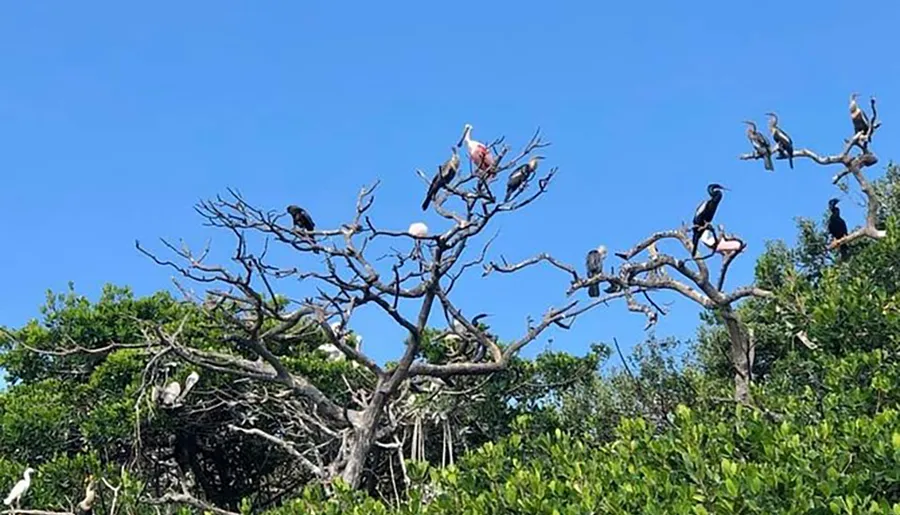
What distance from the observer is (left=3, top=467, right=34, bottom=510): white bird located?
8.11m

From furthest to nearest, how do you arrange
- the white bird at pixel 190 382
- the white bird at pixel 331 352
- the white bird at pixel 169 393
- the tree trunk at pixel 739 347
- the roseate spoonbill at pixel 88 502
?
the white bird at pixel 331 352 < the white bird at pixel 169 393 < the white bird at pixel 190 382 < the roseate spoonbill at pixel 88 502 < the tree trunk at pixel 739 347

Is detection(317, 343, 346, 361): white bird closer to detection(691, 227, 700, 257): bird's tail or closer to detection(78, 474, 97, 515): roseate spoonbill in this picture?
detection(78, 474, 97, 515): roseate spoonbill

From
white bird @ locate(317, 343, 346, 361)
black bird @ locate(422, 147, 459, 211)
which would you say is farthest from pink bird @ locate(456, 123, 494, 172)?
white bird @ locate(317, 343, 346, 361)

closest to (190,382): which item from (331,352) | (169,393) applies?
(169,393)

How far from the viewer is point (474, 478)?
5.25 metres

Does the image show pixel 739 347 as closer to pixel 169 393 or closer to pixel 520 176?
pixel 520 176

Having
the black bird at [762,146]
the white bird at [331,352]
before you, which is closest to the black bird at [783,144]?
the black bird at [762,146]

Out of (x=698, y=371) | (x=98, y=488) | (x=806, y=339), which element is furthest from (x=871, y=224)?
(x=98, y=488)

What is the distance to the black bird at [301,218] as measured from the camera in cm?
886

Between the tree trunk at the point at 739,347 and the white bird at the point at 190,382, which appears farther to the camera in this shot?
the white bird at the point at 190,382

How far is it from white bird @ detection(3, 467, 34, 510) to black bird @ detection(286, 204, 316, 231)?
10.3 feet

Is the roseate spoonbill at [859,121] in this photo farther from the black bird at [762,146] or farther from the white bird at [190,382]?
the white bird at [190,382]

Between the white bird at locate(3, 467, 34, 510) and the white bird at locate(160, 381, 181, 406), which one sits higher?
the white bird at locate(160, 381, 181, 406)

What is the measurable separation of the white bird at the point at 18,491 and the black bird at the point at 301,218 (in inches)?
124
